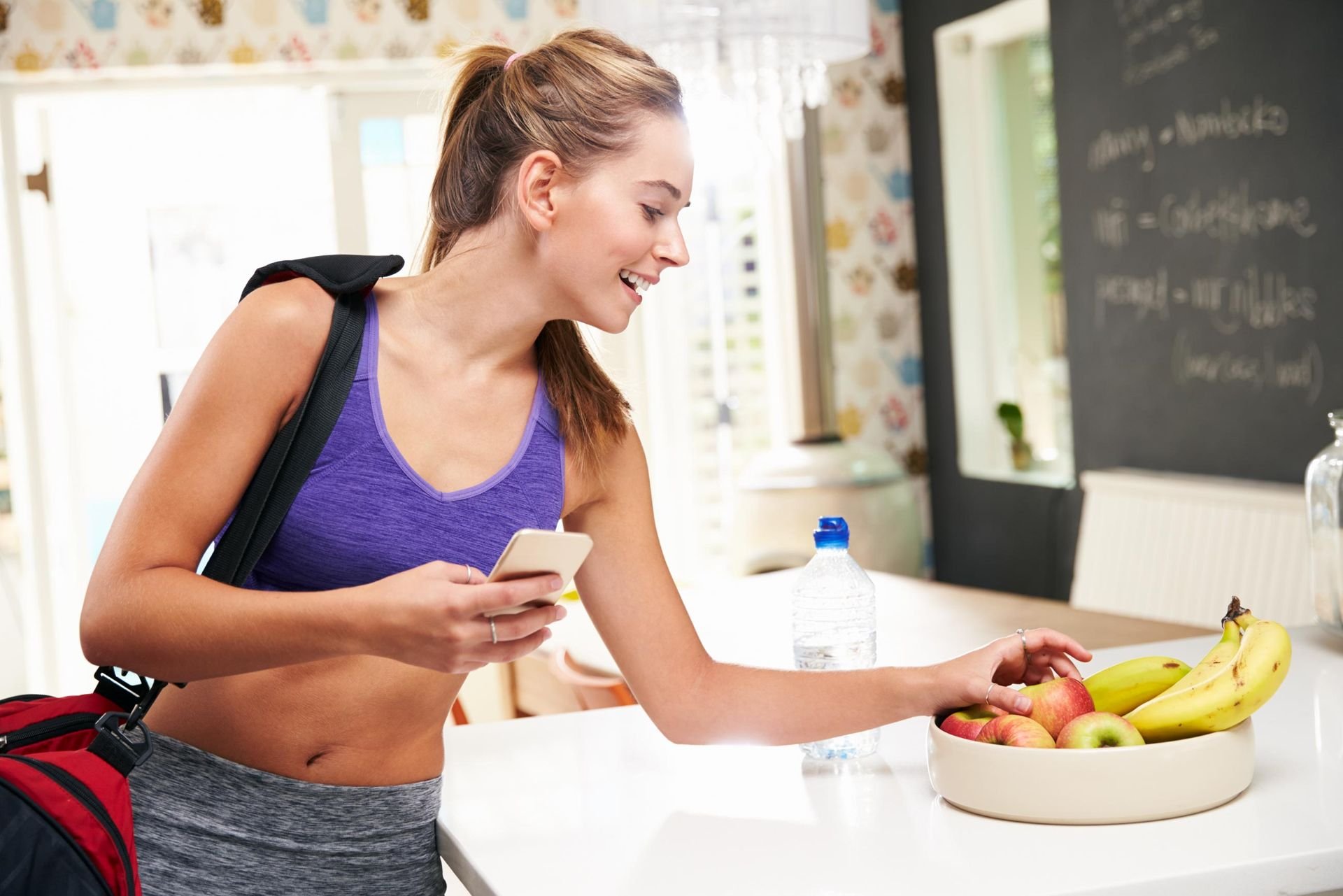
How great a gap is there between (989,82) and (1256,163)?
1.66 m

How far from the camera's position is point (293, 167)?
5.82 metres

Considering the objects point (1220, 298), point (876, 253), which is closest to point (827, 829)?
point (1220, 298)

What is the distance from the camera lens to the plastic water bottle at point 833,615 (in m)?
1.49

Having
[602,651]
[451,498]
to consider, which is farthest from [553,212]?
[602,651]

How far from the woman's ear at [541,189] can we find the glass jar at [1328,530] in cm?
99

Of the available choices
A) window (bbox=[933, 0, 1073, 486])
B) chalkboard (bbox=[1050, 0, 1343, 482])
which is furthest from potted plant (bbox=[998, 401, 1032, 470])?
chalkboard (bbox=[1050, 0, 1343, 482])

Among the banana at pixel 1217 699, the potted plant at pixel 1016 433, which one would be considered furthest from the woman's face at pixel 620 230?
the potted plant at pixel 1016 433

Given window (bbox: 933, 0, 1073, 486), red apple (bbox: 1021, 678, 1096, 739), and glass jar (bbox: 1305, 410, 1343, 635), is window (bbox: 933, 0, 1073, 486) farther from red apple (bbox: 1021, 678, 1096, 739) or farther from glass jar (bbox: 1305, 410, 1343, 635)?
red apple (bbox: 1021, 678, 1096, 739)

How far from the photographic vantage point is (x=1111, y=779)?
1102 millimetres

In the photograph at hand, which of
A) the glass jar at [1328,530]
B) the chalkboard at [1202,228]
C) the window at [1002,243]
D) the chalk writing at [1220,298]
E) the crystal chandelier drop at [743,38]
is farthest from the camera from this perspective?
the window at [1002,243]

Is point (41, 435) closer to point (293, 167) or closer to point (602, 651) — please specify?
point (293, 167)

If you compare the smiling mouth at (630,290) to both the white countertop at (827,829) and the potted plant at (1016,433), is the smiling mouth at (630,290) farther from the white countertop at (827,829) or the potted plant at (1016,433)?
the potted plant at (1016,433)

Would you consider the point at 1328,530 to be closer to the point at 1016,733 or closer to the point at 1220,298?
the point at 1016,733

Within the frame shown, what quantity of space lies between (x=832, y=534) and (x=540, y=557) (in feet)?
1.70
